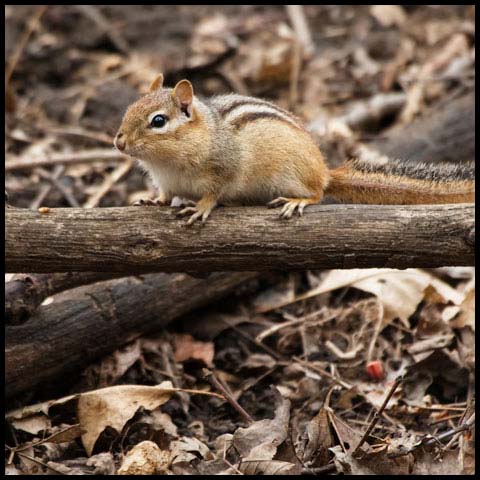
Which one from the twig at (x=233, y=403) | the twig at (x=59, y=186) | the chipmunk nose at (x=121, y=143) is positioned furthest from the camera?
the twig at (x=59, y=186)

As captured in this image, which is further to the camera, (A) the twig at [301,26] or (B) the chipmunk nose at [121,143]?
(A) the twig at [301,26]

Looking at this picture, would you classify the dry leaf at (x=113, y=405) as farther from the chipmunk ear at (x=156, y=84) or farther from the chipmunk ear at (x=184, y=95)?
the chipmunk ear at (x=156, y=84)

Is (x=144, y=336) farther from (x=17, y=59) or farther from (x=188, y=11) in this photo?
(x=188, y=11)

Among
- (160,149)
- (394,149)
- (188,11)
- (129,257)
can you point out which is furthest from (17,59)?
(129,257)

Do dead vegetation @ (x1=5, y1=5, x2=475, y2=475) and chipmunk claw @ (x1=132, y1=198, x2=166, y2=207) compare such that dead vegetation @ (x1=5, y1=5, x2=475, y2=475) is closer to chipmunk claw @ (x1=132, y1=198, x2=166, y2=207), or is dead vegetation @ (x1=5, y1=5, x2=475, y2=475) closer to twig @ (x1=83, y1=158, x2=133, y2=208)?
twig @ (x1=83, y1=158, x2=133, y2=208)

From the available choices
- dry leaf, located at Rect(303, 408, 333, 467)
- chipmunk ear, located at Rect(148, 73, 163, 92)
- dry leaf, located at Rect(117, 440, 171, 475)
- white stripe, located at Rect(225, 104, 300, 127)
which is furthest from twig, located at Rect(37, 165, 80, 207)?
dry leaf, located at Rect(303, 408, 333, 467)

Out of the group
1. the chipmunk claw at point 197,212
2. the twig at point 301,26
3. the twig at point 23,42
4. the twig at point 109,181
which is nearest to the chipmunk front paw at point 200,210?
the chipmunk claw at point 197,212
